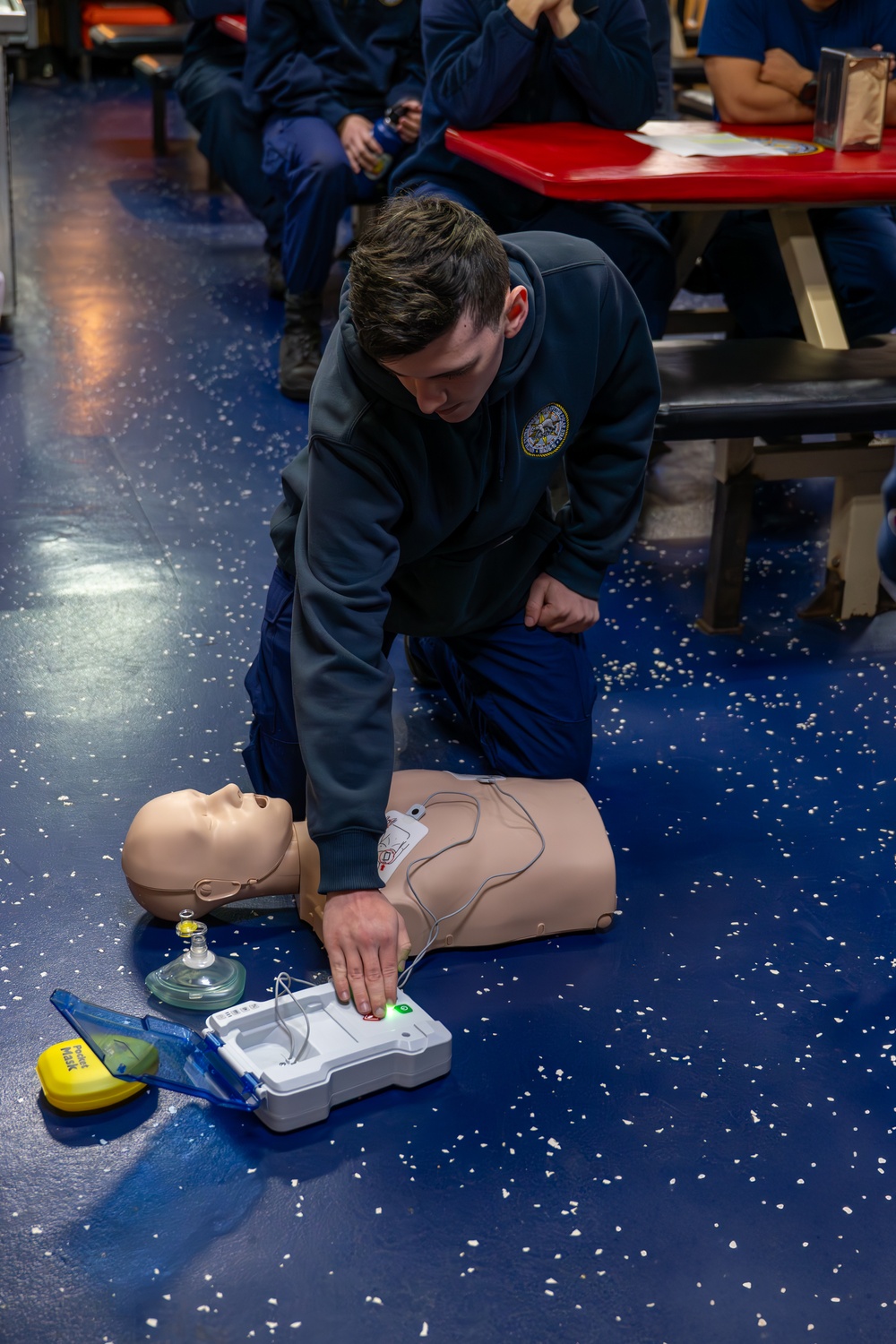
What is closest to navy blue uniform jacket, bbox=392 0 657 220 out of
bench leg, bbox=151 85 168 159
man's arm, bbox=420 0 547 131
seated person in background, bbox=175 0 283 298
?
man's arm, bbox=420 0 547 131

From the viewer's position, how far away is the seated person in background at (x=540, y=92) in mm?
3061

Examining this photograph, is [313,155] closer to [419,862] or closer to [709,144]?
[709,144]

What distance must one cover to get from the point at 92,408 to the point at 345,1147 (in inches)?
103

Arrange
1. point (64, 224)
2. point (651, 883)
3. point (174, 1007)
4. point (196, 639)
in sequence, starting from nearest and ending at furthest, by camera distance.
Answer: point (174, 1007)
point (651, 883)
point (196, 639)
point (64, 224)

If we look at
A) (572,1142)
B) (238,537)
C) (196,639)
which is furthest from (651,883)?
(238,537)

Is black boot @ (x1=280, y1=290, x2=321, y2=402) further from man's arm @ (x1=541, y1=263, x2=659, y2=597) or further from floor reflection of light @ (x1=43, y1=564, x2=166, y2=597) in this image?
man's arm @ (x1=541, y1=263, x2=659, y2=597)

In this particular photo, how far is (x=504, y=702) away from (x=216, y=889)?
0.55 meters

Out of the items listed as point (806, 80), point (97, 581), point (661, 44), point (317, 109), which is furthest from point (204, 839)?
point (317, 109)

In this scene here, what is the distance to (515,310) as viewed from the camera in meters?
1.71

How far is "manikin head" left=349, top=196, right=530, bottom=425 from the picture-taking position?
4.96ft

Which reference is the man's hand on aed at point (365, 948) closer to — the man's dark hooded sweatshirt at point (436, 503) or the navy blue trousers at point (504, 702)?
the man's dark hooded sweatshirt at point (436, 503)

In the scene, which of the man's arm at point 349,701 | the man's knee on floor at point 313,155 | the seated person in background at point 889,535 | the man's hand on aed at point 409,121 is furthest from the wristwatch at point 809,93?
the seated person in background at point 889,535

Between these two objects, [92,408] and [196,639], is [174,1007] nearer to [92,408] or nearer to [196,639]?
[196,639]

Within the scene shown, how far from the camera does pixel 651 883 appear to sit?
80.2 inches
